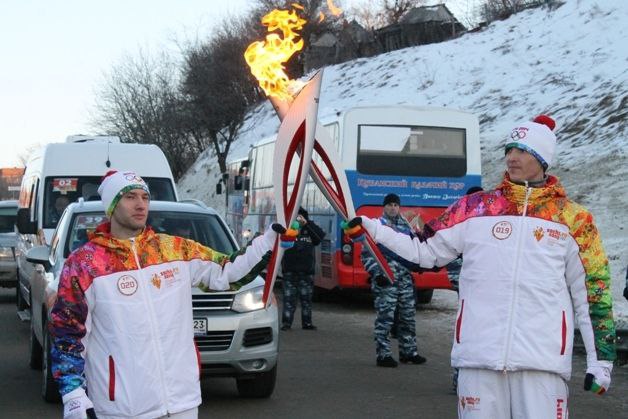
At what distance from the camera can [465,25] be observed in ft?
179

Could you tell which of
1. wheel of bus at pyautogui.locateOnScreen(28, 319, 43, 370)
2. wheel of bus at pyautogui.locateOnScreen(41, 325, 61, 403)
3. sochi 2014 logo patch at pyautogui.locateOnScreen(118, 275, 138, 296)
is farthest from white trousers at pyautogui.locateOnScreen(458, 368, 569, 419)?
wheel of bus at pyautogui.locateOnScreen(28, 319, 43, 370)

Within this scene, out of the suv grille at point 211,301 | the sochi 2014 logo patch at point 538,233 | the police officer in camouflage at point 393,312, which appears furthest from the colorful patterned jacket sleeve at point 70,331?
the police officer in camouflage at point 393,312

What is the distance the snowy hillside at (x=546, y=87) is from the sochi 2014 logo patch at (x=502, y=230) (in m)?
11.2

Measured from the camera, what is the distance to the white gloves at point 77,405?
4.39 m

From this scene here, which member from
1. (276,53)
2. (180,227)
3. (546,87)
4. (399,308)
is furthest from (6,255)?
(546,87)

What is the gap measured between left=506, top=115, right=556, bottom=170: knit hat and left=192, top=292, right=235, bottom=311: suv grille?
423cm

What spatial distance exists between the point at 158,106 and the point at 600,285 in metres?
50.7

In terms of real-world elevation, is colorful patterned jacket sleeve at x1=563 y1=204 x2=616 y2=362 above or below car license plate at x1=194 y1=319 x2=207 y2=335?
above

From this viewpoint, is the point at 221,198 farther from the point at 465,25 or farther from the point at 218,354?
the point at 218,354

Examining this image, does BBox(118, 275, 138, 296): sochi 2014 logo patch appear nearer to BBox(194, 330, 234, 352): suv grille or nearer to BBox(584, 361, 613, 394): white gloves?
BBox(584, 361, 613, 394): white gloves

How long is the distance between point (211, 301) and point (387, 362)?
10.7 feet

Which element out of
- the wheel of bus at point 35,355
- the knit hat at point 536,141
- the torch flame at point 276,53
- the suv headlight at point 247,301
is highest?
the torch flame at point 276,53

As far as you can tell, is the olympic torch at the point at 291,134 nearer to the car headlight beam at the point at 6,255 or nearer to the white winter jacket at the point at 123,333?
the white winter jacket at the point at 123,333

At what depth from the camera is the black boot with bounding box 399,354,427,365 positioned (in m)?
11.8
